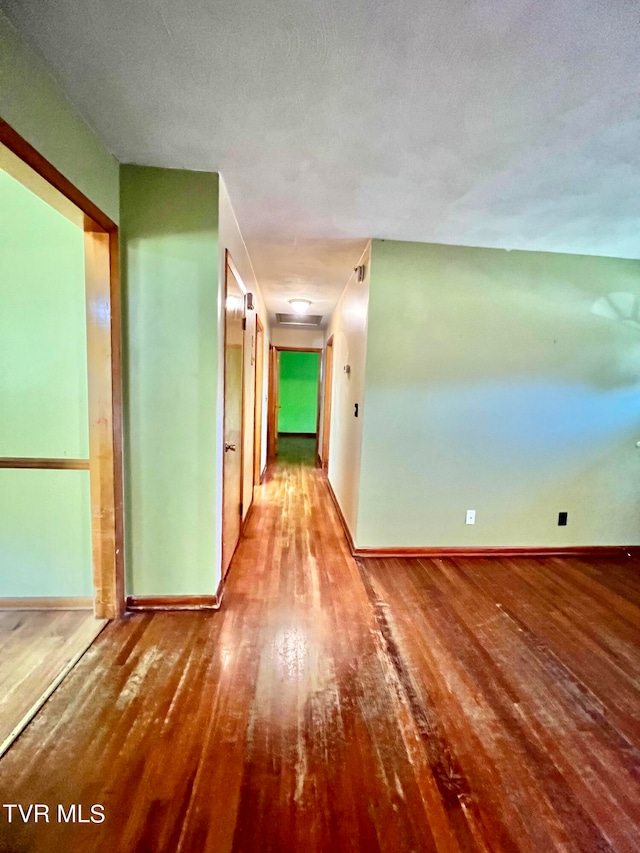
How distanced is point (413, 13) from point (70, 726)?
2678 mm

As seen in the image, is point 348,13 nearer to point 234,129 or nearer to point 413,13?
point 413,13

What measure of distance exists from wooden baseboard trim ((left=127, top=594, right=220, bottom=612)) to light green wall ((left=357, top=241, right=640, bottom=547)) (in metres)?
1.26

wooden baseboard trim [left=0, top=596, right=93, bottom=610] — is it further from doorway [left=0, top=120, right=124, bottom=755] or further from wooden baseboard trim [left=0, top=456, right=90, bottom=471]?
wooden baseboard trim [left=0, top=456, right=90, bottom=471]

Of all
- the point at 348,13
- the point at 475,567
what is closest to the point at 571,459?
the point at 475,567

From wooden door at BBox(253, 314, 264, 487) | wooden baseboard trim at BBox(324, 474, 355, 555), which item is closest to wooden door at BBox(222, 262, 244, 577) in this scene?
wooden baseboard trim at BBox(324, 474, 355, 555)

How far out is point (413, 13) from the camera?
103cm

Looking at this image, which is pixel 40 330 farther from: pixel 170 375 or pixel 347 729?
pixel 347 729

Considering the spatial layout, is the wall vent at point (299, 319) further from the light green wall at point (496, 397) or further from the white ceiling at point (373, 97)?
the white ceiling at point (373, 97)

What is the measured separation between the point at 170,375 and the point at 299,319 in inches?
166

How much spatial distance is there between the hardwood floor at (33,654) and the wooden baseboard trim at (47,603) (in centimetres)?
2

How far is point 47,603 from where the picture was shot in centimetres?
215

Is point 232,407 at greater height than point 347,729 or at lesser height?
greater

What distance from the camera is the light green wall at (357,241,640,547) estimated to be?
275 centimetres

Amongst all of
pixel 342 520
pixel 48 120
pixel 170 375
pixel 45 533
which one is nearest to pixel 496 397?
pixel 342 520
